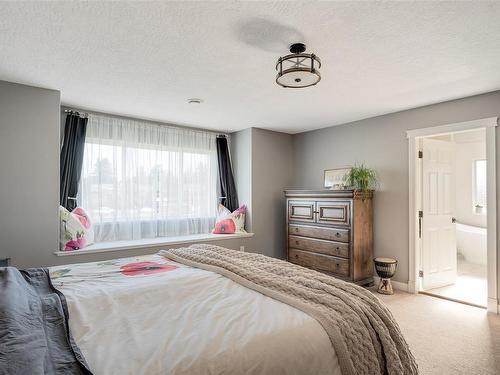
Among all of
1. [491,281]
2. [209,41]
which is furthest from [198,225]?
[491,281]

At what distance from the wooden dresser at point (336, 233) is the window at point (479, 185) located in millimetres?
3345

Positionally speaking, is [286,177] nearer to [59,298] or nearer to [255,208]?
[255,208]

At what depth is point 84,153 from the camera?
4121 mm

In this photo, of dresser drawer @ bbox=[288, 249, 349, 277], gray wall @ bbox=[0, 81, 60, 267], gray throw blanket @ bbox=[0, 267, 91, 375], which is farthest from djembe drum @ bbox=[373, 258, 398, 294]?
gray wall @ bbox=[0, 81, 60, 267]

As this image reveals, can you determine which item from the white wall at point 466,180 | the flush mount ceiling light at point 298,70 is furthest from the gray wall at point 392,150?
the white wall at point 466,180

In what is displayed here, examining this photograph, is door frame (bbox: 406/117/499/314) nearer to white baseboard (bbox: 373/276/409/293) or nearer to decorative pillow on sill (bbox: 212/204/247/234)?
white baseboard (bbox: 373/276/409/293)

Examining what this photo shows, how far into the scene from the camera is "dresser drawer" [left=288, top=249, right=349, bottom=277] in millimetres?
4160

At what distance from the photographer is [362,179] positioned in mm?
4285

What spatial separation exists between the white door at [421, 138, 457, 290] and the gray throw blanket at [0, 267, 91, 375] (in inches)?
165

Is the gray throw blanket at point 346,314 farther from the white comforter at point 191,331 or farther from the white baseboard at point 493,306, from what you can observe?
the white baseboard at point 493,306

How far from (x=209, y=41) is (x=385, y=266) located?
3.41 meters

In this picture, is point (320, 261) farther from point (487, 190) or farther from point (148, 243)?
point (148, 243)

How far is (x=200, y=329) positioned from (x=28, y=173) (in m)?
2.99

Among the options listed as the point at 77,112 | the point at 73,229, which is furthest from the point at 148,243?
the point at 77,112
